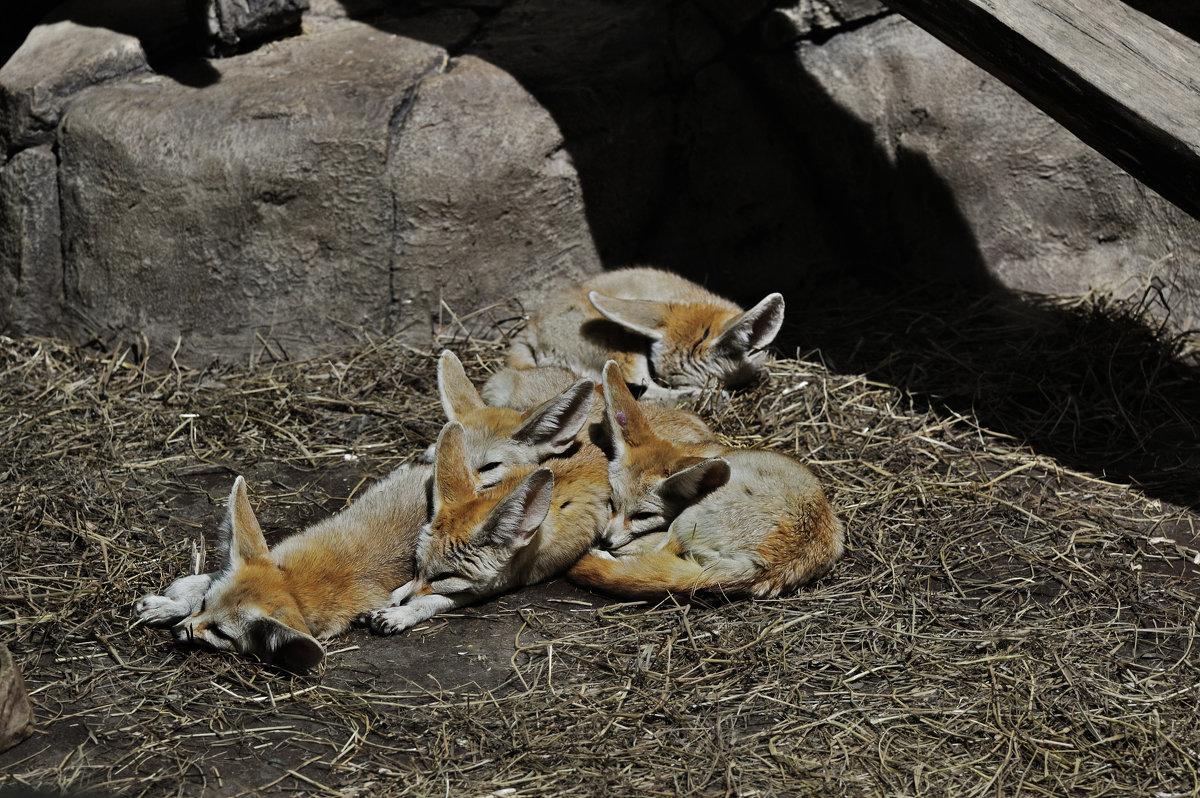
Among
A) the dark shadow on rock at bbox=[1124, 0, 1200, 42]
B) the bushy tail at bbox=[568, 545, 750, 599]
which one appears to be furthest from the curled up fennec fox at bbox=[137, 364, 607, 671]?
the dark shadow on rock at bbox=[1124, 0, 1200, 42]

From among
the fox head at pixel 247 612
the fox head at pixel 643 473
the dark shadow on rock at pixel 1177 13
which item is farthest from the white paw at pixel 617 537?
the dark shadow on rock at pixel 1177 13

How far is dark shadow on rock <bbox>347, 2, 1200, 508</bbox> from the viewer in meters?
6.38

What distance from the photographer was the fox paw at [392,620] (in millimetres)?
4219

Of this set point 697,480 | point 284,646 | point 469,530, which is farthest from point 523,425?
point 284,646

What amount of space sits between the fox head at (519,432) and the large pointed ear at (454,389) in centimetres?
1

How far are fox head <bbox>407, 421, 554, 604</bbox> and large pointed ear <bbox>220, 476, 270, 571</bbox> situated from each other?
0.64m

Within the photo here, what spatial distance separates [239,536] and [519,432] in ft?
4.39

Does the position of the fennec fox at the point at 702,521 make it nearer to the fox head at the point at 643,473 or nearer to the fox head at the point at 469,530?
the fox head at the point at 643,473

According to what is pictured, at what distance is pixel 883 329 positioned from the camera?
6820mm

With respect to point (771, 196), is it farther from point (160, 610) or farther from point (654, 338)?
point (160, 610)

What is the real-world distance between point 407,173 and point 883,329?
317cm

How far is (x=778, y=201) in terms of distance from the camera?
24.1 feet

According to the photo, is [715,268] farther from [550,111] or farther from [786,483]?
[786,483]

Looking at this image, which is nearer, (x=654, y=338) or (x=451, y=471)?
(x=451, y=471)
